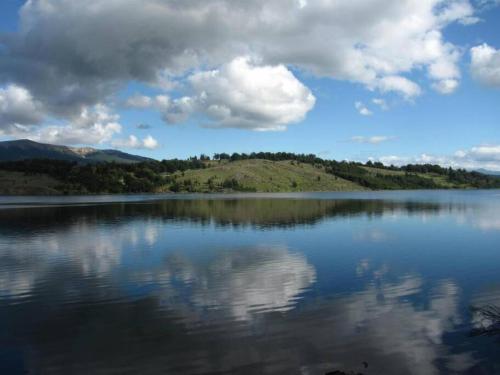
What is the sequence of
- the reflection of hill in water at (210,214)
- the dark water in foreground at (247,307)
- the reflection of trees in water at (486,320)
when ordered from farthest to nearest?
the reflection of hill in water at (210,214), the reflection of trees in water at (486,320), the dark water in foreground at (247,307)

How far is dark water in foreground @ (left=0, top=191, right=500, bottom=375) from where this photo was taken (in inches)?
703

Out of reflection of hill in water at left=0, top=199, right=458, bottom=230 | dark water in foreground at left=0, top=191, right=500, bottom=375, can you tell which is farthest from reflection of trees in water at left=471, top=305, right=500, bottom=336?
reflection of hill in water at left=0, top=199, right=458, bottom=230

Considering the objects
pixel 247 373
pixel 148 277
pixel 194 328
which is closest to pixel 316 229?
pixel 148 277

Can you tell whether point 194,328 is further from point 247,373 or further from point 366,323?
point 366,323

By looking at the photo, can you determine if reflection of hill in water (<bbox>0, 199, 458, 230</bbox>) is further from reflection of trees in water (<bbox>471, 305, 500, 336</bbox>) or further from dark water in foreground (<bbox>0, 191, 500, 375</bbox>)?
reflection of trees in water (<bbox>471, 305, 500, 336</bbox>)

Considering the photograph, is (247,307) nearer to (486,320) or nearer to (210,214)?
(486,320)

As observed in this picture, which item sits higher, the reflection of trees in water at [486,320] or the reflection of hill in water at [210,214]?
the reflection of hill in water at [210,214]

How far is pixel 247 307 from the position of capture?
82.8 ft

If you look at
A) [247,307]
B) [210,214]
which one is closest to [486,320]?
[247,307]

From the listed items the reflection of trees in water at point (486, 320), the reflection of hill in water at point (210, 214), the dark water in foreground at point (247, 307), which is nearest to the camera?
the dark water in foreground at point (247, 307)

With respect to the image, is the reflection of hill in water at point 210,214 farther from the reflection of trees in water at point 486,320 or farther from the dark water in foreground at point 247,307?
the reflection of trees in water at point 486,320

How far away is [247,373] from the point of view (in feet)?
54.5

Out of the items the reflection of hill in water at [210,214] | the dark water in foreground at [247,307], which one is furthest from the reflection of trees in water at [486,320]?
the reflection of hill in water at [210,214]

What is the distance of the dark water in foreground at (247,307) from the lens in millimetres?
17859
